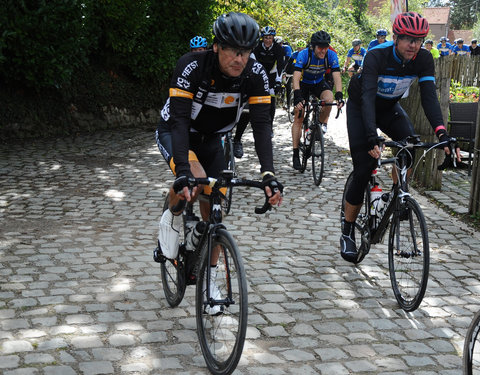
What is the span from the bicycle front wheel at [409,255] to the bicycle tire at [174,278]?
177 centimetres

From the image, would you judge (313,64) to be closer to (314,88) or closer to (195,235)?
(314,88)

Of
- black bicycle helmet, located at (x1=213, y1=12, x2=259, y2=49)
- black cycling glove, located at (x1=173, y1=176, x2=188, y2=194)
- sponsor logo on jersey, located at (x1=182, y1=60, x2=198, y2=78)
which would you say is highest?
black bicycle helmet, located at (x1=213, y1=12, x2=259, y2=49)

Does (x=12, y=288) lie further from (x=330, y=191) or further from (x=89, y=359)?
(x=330, y=191)

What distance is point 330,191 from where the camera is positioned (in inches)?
375

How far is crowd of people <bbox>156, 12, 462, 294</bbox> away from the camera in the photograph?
4062 millimetres

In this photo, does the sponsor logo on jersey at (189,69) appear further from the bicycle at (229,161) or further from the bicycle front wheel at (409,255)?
the bicycle at (229,161)

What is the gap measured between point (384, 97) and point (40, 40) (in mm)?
7826

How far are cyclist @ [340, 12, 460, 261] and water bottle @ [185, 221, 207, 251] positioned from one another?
1704 mm

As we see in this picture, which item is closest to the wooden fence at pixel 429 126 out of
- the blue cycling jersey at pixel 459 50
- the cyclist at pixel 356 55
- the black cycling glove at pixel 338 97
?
the black cycling glove at pixel 338 97

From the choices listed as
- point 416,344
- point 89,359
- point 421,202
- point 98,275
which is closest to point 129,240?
point 98,275

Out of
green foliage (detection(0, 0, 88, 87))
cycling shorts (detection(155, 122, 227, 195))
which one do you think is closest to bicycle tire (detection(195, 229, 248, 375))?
cycling shorts (detection(155, 122, 227, 195))

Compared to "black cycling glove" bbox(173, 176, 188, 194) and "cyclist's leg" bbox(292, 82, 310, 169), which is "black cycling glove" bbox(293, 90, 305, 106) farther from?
"black cycling glove" bbox(173, 176, 188, 194)

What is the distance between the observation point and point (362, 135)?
5840 millimetres

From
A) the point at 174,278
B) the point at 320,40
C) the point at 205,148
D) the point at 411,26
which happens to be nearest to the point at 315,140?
the point at 320,40
